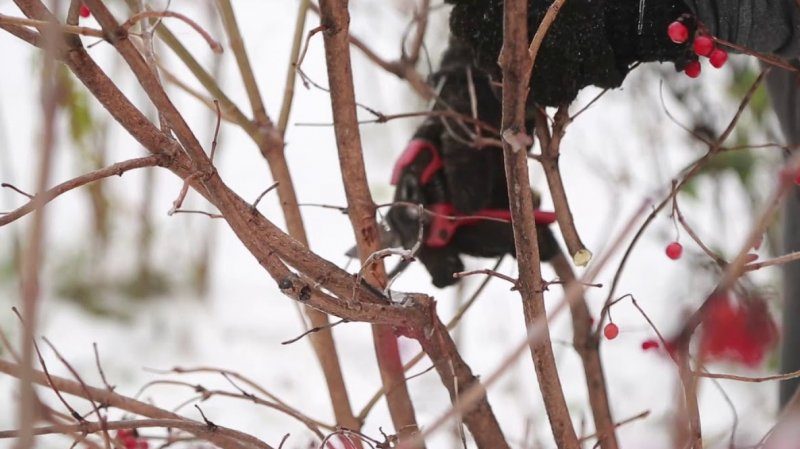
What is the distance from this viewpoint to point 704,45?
453 mm

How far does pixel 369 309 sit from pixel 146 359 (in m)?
1.46

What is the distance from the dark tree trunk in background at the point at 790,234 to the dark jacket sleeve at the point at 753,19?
138mm

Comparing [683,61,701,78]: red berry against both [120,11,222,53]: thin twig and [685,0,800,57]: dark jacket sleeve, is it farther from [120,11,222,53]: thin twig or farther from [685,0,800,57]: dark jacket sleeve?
[120,11,222,53]: thin twig

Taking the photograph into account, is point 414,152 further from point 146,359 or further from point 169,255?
point 169,255

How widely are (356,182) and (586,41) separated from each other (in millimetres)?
162

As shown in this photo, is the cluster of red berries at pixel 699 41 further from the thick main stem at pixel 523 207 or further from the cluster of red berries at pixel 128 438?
the cluster of red berries at pixel 128 438

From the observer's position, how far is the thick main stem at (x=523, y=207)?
356 millimetres

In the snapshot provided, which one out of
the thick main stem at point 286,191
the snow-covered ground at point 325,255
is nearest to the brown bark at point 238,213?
the thick main stem at point 286,191

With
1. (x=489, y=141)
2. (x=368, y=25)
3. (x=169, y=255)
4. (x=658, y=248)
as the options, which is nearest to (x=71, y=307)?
(x=169, y=255)

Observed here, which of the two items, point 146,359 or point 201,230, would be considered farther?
point 201,230

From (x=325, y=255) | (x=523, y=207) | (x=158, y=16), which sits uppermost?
(x=325, y=255)

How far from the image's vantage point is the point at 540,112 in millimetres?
516

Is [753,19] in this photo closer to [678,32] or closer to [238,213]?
[678,32]

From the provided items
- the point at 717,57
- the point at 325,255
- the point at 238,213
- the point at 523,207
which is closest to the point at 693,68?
the point at 717,57
